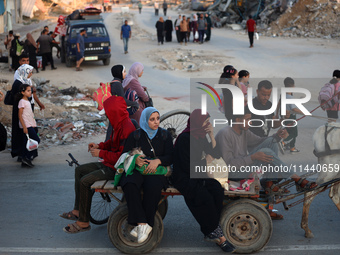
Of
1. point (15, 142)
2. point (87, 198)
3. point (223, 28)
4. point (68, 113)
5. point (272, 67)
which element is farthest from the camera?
point (223, 28)

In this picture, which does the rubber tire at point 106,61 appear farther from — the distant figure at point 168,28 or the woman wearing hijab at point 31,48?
the distant figure at point 168,28

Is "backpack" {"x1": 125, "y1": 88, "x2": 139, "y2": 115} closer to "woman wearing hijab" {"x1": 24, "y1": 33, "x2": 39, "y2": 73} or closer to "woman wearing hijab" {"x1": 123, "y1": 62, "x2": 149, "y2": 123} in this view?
"woman wearing hijab" {"x1": 123, "y1": 62, "x2": 149, "y2": 123}

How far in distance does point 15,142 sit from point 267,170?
5.47 m

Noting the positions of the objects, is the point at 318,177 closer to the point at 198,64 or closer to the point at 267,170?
the point at 267,170

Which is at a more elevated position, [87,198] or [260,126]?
[260,126]

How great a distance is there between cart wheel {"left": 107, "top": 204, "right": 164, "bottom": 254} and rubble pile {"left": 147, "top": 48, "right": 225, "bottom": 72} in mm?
17248

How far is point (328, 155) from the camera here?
21.6 ft

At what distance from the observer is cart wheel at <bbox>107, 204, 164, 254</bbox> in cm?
603

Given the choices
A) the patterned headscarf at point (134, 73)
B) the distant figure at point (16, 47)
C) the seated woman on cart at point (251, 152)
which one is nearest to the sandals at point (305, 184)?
the seated woman on cart at point (251, 152)

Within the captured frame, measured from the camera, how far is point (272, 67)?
920 inches

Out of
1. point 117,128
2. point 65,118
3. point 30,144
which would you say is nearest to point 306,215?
point 117,128

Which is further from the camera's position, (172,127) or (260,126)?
(172,127)

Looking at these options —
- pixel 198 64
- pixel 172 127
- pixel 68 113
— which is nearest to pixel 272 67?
pixel 198 64

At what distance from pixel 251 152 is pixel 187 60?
60.8 ft
